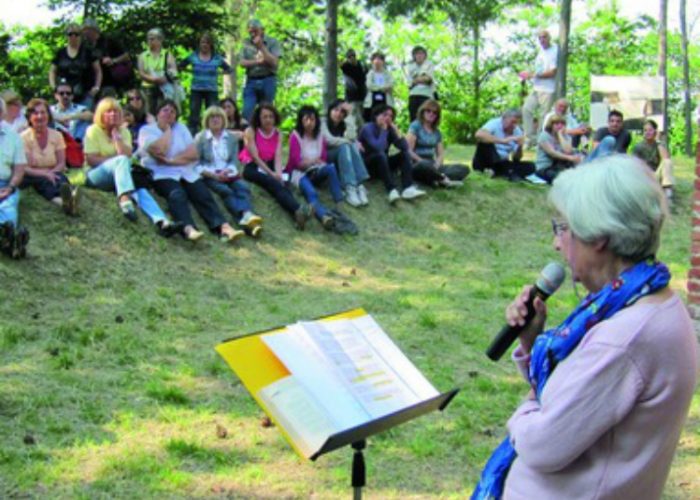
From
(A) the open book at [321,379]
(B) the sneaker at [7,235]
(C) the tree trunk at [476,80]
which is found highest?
(A) the open book at [321,379]

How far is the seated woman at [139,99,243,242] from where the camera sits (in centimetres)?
945

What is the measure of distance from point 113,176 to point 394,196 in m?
3.62

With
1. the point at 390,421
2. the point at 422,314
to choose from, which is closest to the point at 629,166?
the point at 390,421

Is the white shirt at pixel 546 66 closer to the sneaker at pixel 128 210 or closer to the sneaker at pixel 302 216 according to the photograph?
the sneaker at pixel 302 216

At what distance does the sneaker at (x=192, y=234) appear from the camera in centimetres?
898

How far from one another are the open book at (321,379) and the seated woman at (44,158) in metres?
6.44

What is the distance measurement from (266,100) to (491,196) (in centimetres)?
329

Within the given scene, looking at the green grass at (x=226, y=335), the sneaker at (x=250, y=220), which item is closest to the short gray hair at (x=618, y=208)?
the green grass at (x=226, y=335)

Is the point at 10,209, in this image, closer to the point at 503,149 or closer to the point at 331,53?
the point at 503,149

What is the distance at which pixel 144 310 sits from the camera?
293 inches

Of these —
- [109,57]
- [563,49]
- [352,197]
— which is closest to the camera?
[352,197]

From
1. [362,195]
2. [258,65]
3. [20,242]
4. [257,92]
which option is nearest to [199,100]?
[257,92]

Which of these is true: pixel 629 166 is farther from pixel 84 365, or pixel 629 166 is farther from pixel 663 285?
pixel 84 365

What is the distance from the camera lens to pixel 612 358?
2.04 m
